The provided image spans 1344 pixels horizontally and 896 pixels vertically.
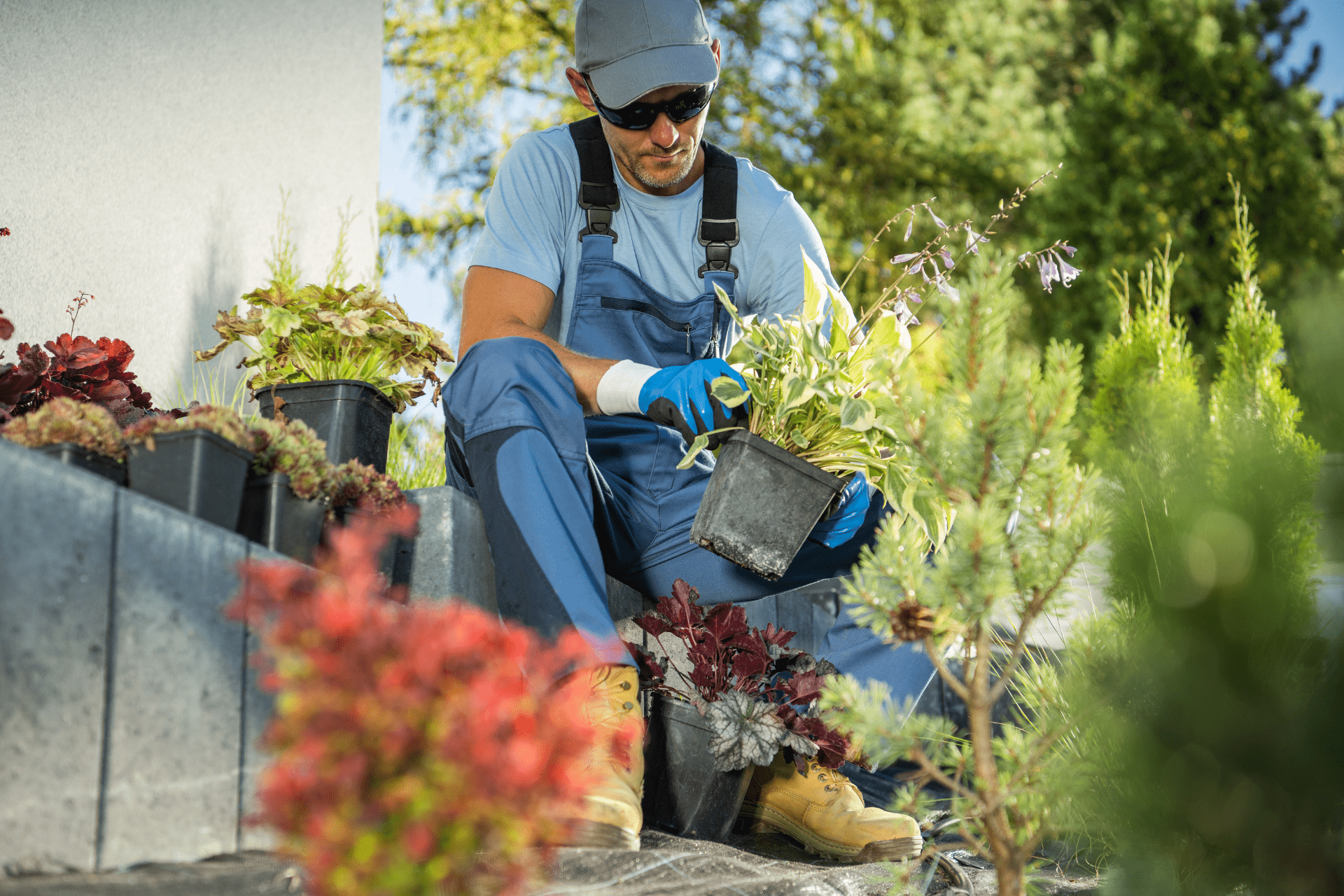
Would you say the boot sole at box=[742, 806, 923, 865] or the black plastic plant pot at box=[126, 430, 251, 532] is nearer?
the black plastic plant pot at box=[126, 430, 251, 532]

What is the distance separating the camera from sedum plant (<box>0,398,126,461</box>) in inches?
55.8

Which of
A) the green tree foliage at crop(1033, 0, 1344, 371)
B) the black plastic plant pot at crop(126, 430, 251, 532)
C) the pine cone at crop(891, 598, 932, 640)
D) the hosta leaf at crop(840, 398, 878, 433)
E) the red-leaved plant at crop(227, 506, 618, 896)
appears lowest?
the red-leaved plant at crop(227, 506, 618, 896)

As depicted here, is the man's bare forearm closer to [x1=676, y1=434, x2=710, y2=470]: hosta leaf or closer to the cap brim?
[x1=676, y1=434, x2=710, y2=470]: hosta leaf

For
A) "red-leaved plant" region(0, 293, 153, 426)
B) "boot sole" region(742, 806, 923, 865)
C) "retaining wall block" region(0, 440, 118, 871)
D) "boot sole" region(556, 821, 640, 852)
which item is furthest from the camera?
"red-leaved plant" region(0, 293, 153, 426)

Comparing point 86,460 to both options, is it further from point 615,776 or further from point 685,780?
point 685,780

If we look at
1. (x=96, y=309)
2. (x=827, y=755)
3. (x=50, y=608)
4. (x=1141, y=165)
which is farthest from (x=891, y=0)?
(x=50, y=608)

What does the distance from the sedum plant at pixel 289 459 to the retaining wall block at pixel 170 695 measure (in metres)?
0.26

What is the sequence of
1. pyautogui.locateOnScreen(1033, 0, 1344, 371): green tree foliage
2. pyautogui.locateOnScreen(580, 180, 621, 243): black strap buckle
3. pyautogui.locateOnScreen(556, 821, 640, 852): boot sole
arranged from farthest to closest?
pyautogui.locateOnScreen(1033, 0, 1344, 371): green tree foliage, pyautogui.locateOnScreen(580, 180, 621, 243): black strap buckle, pyautogui.locateOnScreen(556, 821, 640, 852): boot sole

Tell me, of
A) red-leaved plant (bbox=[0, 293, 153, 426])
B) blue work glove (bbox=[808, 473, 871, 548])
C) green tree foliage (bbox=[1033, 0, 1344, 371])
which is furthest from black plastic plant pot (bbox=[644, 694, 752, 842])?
green tree foliage (bbox=[1033, 0, 1344, 371])

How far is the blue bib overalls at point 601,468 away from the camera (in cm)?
172

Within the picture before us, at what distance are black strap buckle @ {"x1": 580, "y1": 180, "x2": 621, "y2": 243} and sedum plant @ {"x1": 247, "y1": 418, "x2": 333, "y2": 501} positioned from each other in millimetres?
1051

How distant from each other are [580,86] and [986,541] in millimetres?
1927

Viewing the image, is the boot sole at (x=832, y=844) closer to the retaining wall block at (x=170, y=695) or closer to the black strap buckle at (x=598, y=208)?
the retaining wall block at (x=170, y=695)

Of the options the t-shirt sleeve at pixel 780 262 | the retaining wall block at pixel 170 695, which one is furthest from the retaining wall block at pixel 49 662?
the t-shirt sleeve at pixel 780 262
